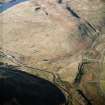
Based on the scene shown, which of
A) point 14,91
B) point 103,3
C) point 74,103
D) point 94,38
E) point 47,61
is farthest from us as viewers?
point 103,3

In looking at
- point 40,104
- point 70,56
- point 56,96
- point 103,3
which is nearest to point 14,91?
point 40,104

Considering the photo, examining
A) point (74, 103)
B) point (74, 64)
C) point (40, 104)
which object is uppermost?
point (40, 104)

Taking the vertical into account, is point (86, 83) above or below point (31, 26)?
below

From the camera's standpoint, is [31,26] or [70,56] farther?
[31,26]

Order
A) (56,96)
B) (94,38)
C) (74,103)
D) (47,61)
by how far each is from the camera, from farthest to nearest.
A: 1. (94,38)
2. (47,61)
3. (74,103)
4. (56,96)

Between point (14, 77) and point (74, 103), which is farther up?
point (14, 77)

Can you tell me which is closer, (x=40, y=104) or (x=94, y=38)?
(x=40, y=104)

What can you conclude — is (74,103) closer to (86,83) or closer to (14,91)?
(86,83)

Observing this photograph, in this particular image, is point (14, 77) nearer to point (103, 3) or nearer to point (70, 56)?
point (70, 56)

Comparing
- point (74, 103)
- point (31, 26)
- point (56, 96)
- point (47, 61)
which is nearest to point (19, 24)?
point (31, 26)
